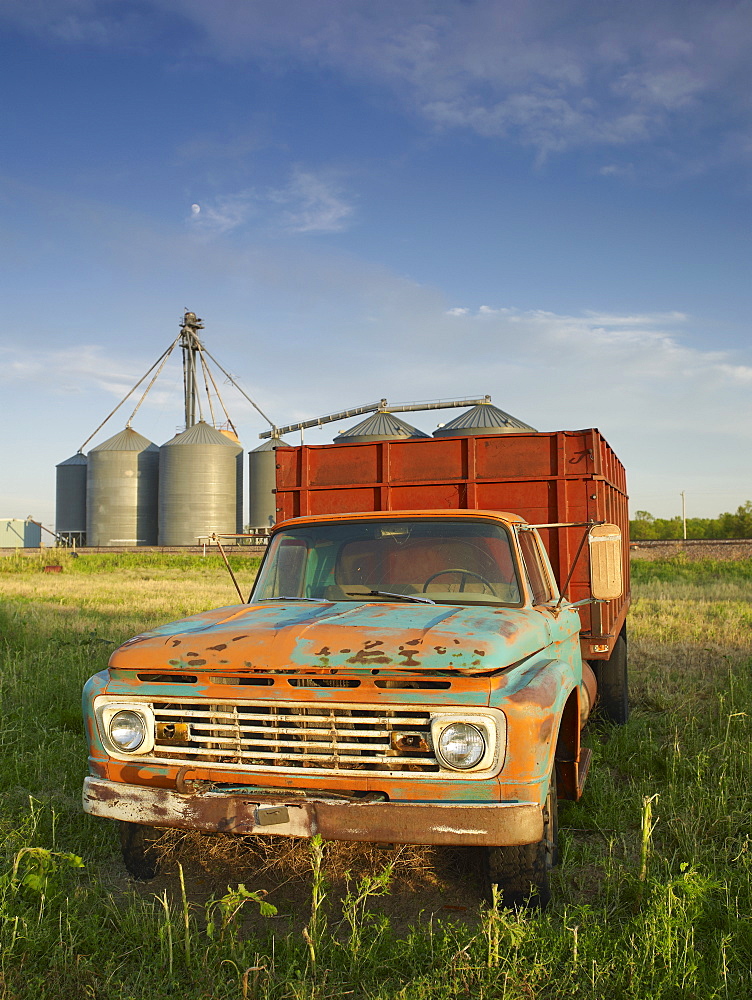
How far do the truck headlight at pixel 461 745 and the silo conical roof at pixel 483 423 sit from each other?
3041 centimetres

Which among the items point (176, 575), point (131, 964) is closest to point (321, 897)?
point (131, 964)

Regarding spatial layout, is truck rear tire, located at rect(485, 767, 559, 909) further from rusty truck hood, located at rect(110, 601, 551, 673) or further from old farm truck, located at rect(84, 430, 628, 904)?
rusty truck hood, located at rect(110, 601, 551, 673)

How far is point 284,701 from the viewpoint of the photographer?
289 cm

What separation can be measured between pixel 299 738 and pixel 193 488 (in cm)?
4261

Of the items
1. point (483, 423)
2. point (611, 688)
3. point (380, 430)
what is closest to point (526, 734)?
point (611, 688)

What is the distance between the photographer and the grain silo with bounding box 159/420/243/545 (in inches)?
1740

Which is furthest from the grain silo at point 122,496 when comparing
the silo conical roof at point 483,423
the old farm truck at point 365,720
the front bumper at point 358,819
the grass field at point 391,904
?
the front bumper at point 358,819

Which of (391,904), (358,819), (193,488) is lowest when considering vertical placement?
(391,904)

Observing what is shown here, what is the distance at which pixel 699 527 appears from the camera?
2714 inches

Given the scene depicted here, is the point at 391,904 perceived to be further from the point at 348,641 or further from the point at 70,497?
the point at 70,497

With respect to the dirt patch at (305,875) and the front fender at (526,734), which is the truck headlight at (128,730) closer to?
the dirt patch at (305,875)

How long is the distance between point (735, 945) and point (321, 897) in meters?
1.58

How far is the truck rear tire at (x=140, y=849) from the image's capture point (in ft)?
11.5

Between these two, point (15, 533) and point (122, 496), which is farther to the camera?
point (15, 533)
